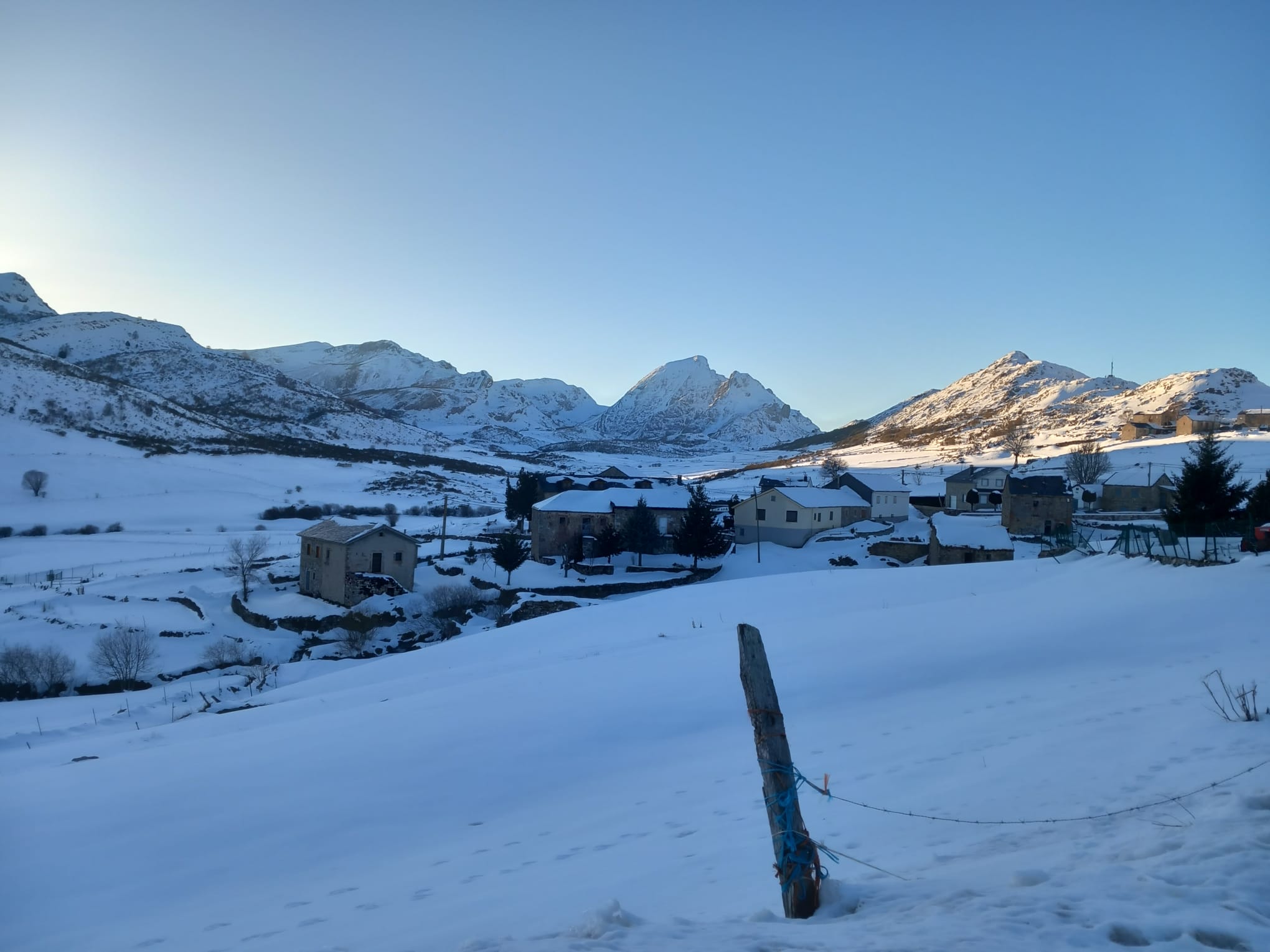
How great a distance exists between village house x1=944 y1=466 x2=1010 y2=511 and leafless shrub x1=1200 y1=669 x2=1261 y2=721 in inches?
2337

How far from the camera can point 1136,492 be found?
5381cm

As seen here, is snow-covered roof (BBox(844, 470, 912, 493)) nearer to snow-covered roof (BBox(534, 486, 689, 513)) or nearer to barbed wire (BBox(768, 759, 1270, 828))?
snow-covered roof (BBox(534, 486, 689, 513))

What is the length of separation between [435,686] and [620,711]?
5.35 meters

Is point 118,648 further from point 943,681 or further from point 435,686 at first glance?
point 943,681

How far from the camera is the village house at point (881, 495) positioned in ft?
188

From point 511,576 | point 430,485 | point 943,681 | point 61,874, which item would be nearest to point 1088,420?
point 430,485

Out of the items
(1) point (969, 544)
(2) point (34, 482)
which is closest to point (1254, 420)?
(1) point (969, 544)

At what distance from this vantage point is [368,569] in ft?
119

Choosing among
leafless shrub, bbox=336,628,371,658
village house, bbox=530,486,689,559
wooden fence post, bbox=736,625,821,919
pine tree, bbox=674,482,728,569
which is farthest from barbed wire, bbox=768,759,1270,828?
village house, bbox=530,486,689,559

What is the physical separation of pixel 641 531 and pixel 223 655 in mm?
24087

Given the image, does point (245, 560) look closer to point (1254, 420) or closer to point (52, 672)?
point (52, 672)

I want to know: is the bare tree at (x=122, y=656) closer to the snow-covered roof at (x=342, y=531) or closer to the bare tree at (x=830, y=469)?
the snow-covered roof at (x=342, y=531)

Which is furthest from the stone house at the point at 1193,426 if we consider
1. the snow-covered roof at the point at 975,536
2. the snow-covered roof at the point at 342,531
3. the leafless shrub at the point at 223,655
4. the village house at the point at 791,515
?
the leafless shrub at the point at 223,655

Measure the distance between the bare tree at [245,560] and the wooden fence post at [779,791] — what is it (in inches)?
1420
